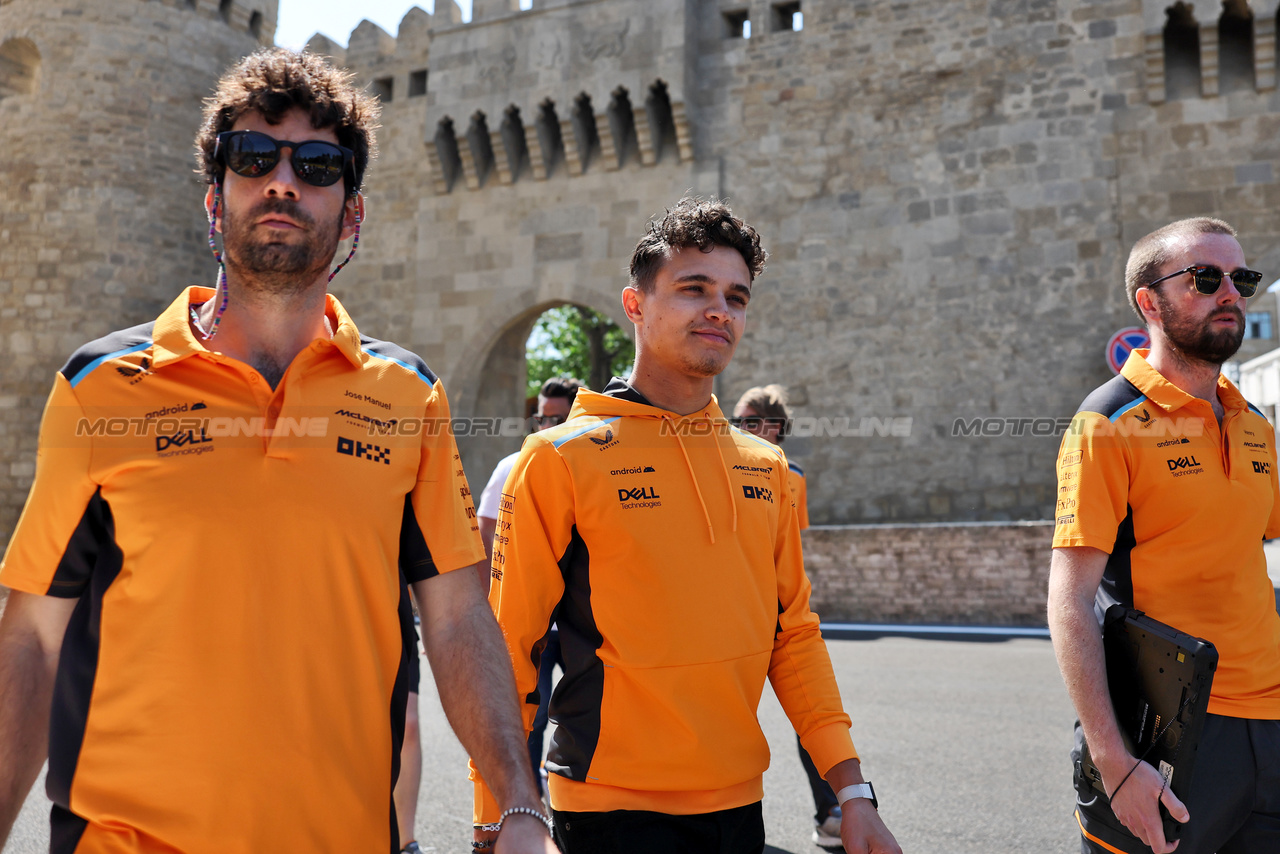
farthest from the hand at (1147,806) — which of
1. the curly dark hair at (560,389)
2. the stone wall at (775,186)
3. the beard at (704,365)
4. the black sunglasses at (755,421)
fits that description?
the stone wall at (775,186)

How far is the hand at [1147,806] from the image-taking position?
2.13m

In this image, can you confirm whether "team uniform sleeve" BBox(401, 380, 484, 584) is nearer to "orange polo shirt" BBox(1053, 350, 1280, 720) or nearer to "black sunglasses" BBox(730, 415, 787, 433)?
"orange polo shirt" BBox(1053, 350, 1280, 720)

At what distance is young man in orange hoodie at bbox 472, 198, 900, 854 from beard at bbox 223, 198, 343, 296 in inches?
28.6

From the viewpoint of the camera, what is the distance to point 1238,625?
2.39 metres

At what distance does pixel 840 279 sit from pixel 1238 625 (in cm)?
1226

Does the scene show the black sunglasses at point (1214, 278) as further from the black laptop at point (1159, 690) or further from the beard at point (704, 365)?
the beard at point (704, 365)

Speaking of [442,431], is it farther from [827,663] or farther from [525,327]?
[525,327]

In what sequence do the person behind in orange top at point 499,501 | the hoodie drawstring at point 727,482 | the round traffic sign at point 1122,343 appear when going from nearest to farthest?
the hoodie drawstring at point 727,482, the person behind in orange top at point 499,501, the round traffic sign at point 1122,343

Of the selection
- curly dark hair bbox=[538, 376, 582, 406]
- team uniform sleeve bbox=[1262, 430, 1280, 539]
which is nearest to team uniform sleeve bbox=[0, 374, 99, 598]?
team uniform sleeve bbox=[1262, 430, 1280, 539]

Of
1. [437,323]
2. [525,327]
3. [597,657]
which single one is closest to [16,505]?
[437,323]

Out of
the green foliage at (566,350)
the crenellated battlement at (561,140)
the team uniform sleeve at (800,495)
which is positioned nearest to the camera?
the team uniform sleeve at (800,495)

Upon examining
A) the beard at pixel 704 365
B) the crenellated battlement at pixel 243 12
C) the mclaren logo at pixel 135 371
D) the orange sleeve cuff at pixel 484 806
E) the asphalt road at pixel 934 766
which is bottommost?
the asphalt road at pixel 934 766

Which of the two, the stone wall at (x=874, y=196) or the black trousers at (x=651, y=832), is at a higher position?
the stone wall at (x=874, y=196)

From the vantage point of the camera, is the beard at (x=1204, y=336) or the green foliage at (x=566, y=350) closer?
the beard at (x=1204, y=336)
